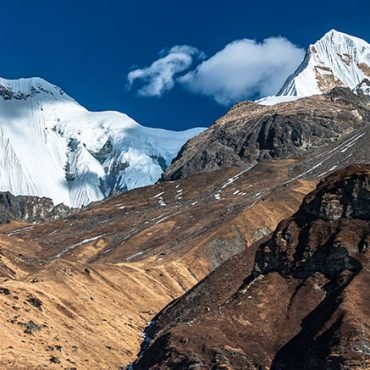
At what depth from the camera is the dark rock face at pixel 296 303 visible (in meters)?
66.1

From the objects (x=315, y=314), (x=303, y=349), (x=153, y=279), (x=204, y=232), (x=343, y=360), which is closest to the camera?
(x=343, y=360)

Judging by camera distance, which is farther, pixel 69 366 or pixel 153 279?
pixel 153 279

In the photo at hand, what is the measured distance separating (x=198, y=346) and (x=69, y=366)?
14.6 m

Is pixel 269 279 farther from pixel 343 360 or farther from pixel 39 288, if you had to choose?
pixel 39 288

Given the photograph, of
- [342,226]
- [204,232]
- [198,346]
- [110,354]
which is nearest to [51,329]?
[110,354]

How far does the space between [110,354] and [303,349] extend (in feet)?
89.4

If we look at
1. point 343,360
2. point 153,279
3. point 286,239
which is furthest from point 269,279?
point 153,279

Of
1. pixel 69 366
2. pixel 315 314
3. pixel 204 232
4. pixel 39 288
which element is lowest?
pixel 315 314

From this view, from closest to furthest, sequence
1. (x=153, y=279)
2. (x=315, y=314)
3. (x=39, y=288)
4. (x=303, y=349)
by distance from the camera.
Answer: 1. (x=303, y=349)
2. (x=315, y=314)
3. (x=39, y=288)
4. (x=153, y=279)

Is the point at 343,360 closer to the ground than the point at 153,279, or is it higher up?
closer to the ground

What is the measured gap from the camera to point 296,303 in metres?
76.9

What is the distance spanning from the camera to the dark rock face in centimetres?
6612

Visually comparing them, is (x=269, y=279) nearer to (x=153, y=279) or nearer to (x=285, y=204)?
(x=153, y=279)

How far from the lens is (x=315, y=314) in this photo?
72.7m
